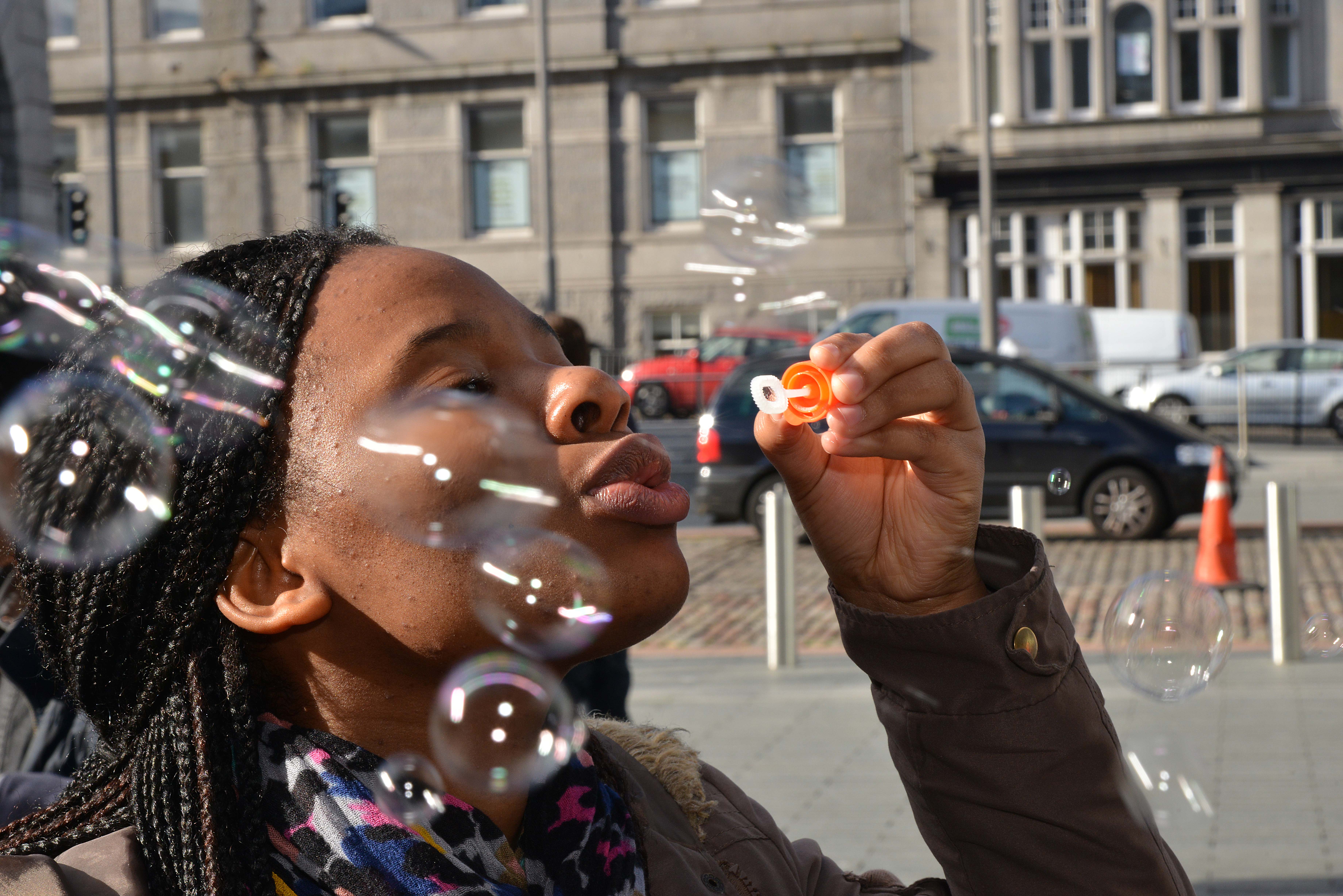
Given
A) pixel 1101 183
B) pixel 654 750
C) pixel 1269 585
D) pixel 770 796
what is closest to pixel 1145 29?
pixel 1101 183

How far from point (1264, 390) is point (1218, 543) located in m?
11.8

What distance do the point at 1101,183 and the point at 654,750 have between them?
2671 cm

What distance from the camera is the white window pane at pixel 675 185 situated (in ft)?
86.3

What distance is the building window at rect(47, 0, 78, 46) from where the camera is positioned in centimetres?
2775

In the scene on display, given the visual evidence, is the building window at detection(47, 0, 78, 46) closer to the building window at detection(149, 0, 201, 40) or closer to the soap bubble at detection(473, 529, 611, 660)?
the building window at detection(149, 0, 201, 40)

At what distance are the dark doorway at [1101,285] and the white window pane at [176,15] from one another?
18.6 metres

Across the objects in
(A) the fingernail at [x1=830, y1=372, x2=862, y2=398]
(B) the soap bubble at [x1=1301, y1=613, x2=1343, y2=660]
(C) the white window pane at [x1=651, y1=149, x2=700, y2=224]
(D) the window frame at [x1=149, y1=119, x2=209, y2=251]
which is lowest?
(B) the soap bubble at [x1=1301, y1=613, x2=1343, y2=660]

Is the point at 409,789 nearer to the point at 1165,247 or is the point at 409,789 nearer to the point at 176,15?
the point at 1165,247

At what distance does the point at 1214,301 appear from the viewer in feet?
87.6

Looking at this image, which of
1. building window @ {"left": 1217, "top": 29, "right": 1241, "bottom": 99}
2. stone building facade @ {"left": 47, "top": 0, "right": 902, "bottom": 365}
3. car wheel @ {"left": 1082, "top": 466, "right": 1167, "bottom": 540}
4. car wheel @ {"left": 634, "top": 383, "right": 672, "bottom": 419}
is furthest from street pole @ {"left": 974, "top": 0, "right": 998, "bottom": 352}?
building window @ {"left": 1217, "top": 29, "right": 1241, "bottom": 99}

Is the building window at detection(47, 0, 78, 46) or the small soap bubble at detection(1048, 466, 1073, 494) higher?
the building window at detection(47, 0, 78, 46)

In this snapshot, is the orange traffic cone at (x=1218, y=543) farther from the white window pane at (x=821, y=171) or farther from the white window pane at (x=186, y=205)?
the white window pane at (x=186, y=205)

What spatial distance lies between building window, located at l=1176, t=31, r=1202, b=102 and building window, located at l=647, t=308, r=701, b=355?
10.2m

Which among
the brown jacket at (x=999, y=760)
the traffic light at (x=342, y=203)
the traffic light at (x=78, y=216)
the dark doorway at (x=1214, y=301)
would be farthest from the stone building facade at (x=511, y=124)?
the brown jacket at (x=999, y=760)
